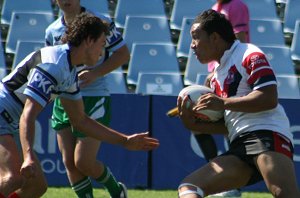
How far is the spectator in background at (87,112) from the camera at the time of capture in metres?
6.97

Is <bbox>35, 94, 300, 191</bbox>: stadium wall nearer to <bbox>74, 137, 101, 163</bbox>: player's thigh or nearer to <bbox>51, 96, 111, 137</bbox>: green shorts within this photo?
<bbox>51, 96, 111, 137</bbox>: green shorts

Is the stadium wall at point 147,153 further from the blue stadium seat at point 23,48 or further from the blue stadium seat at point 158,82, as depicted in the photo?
the blue stadium seat at point 23,48

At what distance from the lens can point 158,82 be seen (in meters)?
10.1

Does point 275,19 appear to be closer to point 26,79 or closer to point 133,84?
point 133,84

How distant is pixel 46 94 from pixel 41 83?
72 mm

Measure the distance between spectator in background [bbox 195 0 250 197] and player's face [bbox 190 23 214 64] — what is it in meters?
2.56

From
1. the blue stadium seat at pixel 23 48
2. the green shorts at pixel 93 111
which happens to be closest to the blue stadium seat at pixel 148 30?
the blue stadium seat at pixel 23 48

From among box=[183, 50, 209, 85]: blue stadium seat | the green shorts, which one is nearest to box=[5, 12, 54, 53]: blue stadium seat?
box=[183, 50, 209, 85]: blue stadium seat

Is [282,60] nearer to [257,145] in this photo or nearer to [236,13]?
[236,13]

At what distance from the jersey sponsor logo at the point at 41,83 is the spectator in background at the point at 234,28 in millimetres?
2818

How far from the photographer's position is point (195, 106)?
17.7ft

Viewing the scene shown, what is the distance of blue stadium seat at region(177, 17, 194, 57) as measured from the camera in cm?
1077

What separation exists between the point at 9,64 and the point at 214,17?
572cm

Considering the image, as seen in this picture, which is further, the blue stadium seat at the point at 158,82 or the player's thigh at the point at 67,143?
the blue stadium seat at the point at 158,82
